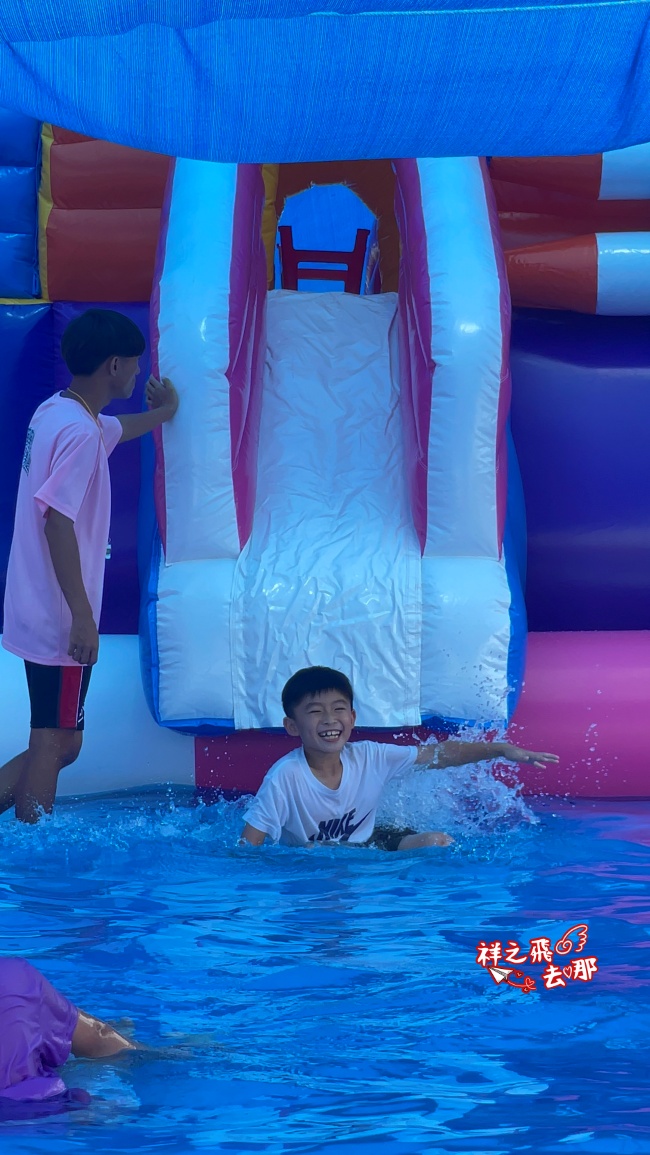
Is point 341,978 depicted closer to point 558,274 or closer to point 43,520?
point 43,520

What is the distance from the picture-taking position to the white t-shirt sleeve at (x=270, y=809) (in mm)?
2918

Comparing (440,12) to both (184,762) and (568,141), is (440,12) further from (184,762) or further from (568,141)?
(184,762)

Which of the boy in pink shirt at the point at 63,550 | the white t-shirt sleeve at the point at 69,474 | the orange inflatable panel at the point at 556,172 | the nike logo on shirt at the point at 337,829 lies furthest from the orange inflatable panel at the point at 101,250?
the nike logo on shirt at the point at 337,829

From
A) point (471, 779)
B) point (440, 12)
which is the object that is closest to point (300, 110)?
point (440, 12)

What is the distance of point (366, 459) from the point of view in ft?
12.0

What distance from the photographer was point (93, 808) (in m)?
3.36

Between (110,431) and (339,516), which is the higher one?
(110,431)

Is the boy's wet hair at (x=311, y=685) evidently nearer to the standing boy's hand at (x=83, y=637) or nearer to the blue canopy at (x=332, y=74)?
the standing boy's hand at (x=83, y=637)

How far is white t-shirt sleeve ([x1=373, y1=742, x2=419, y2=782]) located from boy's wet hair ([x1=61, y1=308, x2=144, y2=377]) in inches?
39.3

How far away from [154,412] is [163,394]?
5cm

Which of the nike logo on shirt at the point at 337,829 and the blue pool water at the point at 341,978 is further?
the nike logo on shirt at the point at 337,829

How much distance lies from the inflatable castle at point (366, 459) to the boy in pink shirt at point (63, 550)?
0.36m

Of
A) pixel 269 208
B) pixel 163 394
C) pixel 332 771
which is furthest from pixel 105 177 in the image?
pixel 332 771

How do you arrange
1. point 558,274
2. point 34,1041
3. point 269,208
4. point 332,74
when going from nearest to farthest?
point 34,1041, point 332,74, point 558,274, point 269,208
